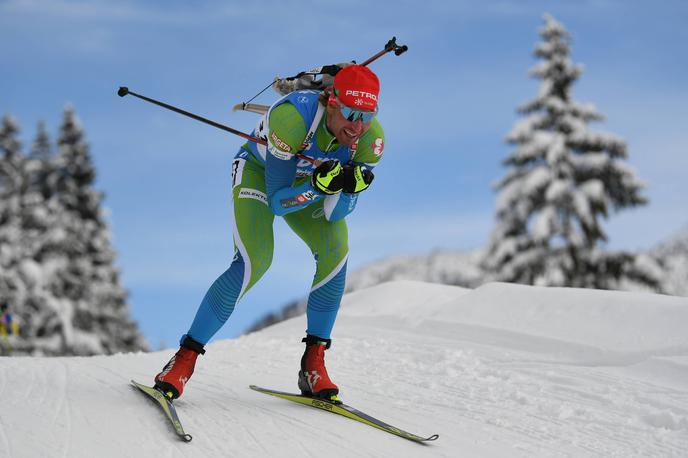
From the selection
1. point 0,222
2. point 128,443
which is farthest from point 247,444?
point 0,222

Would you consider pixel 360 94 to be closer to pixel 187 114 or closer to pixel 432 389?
pixel 187 114

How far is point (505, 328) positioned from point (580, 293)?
80 centimetres

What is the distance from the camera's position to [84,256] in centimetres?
2641

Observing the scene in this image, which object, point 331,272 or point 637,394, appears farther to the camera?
point 637,394

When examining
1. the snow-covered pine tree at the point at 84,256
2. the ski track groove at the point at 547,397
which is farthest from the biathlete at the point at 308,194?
the snow-covered pine tree at the point at 84,256

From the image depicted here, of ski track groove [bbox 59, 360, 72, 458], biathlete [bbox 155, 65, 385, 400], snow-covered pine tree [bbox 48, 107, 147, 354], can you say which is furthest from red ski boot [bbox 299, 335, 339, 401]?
snow-covered pine tree [bbox 48, 107, 147, 354]

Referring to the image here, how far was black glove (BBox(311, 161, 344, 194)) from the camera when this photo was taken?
12.9 feet

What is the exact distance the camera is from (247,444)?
354cm

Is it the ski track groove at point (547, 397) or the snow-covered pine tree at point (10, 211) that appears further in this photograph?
the snow-covered pine tree at point (10, 211)

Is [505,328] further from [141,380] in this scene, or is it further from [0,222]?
[0,222]

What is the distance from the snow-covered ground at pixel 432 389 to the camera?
366 cm

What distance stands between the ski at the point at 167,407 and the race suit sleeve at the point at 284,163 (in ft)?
4.00

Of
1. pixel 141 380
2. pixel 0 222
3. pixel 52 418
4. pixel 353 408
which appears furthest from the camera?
pixel 0 222

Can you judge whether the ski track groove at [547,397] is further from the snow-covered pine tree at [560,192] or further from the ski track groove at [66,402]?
the snow-covered pine tree at [560,192]
